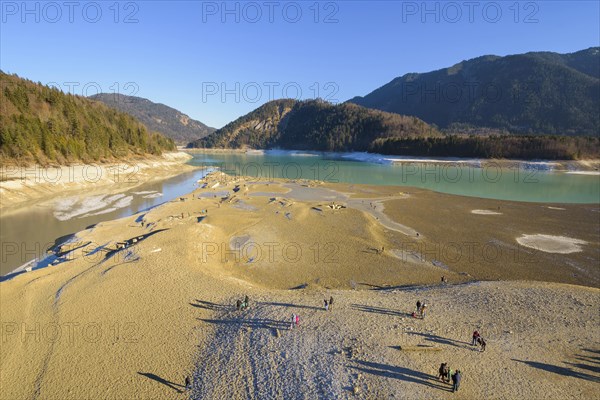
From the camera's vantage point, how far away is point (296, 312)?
18797 millimetres

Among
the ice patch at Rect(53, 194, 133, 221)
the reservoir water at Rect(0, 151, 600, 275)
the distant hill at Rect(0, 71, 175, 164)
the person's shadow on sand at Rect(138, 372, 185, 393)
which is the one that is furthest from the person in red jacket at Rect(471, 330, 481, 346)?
the distant hill at Rect(0, 71, 175, 164)

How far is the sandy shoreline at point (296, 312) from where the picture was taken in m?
13.7

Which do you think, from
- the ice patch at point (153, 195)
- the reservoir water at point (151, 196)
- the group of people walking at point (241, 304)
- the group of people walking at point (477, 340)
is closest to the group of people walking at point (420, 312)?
the group of people walking at point (477, 340)

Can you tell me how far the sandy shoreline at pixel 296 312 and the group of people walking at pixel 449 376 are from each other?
377 mm

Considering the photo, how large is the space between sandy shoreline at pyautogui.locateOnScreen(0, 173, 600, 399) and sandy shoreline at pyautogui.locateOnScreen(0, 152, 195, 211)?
26.5m

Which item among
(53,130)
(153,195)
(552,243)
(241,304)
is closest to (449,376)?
(241,304)

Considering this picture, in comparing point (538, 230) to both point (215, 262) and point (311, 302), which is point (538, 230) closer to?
point (311, 302)

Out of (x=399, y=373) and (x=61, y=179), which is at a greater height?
(x=61, y=179)

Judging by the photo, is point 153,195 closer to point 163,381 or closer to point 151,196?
point 151,196

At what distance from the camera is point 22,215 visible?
42.2 metres

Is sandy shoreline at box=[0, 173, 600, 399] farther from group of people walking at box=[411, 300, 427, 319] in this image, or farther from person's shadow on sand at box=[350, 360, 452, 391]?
group of people walking at box=[411, 300, 427, 319]

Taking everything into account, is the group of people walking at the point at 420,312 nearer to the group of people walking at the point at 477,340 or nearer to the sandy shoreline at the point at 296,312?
the sandy shoreline at the point at 296,312

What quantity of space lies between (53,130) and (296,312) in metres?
83.7

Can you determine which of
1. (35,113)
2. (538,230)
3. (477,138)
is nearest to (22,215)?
(35,113)
